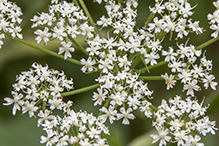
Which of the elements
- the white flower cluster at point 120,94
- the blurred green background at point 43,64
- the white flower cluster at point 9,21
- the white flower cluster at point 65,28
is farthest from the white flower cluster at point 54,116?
the blurred green background at point 43,64

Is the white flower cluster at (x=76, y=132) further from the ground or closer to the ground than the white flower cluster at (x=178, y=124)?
further from the ground

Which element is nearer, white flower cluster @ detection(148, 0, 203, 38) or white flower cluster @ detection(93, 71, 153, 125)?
white flower cluster @ detection(93, 71, 153, 125)

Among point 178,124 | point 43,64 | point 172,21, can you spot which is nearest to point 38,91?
point 43,64

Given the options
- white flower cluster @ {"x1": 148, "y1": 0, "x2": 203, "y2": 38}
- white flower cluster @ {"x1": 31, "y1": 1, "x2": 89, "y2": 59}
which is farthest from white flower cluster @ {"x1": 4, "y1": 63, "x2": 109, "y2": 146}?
white flower cluster @ {"x1": 148, "y1": 0, "x2": 203, "y2": 38}

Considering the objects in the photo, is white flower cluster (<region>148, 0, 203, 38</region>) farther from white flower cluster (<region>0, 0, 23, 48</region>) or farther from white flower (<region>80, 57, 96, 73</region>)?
white flower cluster (<region>0, 0, 23, 48</region>)

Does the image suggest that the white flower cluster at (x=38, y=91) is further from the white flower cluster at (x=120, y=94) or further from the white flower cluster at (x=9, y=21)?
the white flower cluster at (x=9, y=21)

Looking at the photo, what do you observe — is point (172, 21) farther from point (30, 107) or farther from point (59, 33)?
point (30, 107)
